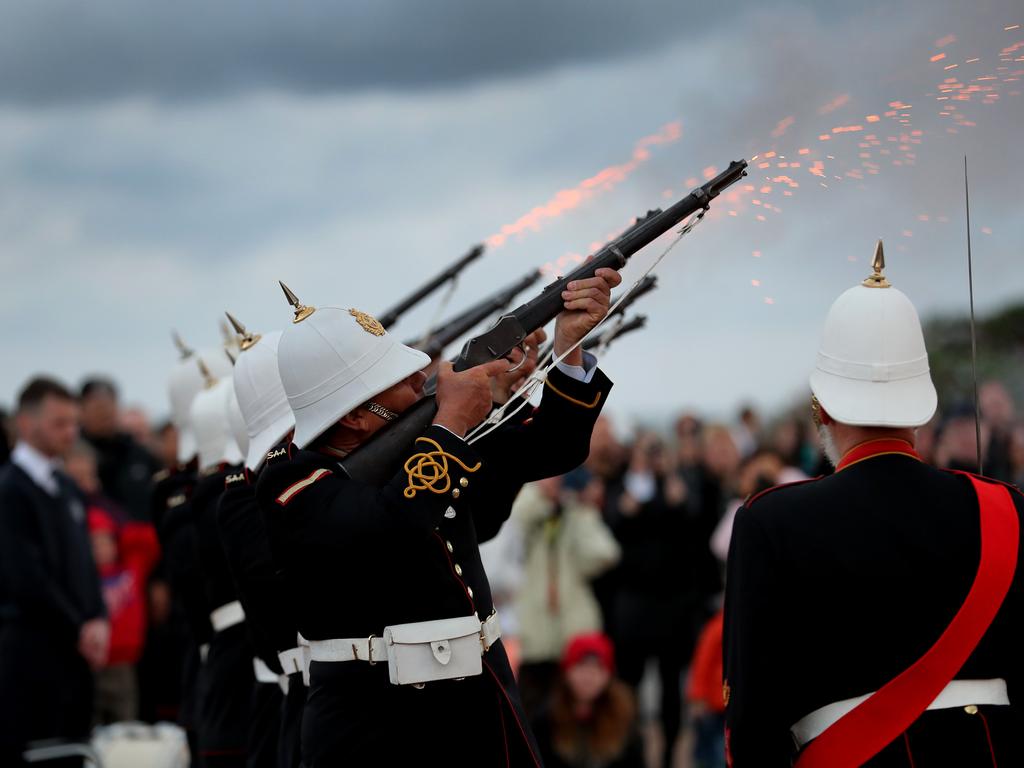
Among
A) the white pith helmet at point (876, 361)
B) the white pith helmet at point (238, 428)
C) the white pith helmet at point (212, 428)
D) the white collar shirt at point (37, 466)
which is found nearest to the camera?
the white pith helmet at point (876, 361)

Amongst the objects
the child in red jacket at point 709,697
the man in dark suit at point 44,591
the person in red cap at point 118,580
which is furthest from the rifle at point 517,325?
the person in red cap at point 118,580

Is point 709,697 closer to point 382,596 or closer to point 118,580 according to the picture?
point 118,580

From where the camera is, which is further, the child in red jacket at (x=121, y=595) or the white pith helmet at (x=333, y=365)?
the child in red jacket at (x=121, y=595)

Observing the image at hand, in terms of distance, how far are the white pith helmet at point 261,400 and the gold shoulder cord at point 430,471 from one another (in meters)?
1.58

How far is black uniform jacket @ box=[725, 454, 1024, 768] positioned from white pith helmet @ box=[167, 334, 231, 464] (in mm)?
4381

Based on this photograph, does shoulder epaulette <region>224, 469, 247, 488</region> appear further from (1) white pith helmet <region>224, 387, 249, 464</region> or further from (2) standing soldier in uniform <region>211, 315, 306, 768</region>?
(1) white pith helmet <region>224, 387, 249, 464</region>

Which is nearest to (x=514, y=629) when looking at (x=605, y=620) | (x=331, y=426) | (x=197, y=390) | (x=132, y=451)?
(x=605, y=620)

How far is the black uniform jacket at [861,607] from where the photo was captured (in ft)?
12.4

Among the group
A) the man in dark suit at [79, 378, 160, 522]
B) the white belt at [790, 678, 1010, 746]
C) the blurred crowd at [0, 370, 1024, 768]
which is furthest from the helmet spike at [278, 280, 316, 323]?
the man in dark suit at [79, 378, 160, 522]

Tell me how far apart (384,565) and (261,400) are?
70.3 inches

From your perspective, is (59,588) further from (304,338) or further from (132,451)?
(304,338)

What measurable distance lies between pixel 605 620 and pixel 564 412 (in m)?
7.45

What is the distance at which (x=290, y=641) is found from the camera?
5215mm

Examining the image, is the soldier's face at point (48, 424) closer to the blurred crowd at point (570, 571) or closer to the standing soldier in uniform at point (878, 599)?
the blurred crowd at point (570, 571)
